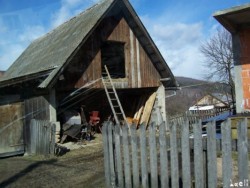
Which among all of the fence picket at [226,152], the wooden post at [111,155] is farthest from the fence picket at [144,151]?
the fence picket at [226,152]

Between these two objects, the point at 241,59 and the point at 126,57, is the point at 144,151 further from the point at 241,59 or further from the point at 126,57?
the point at 126,57

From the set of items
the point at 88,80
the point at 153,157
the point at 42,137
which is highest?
the point at 88,80

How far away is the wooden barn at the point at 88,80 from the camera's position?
1378 centimetres

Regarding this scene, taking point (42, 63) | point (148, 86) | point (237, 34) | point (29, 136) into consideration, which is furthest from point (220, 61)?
point (237, 34)

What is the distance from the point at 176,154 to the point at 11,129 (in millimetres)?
10393

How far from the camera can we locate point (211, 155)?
4625 millimetres

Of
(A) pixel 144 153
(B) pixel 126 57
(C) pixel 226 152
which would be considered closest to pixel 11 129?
(B) pixel 126 57

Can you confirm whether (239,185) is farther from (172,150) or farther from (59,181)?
(59,181)

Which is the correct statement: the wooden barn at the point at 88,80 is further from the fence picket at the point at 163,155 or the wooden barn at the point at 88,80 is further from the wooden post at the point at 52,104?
the fence picket at the point at 163,155

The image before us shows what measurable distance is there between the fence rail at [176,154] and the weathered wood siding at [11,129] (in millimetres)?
8461

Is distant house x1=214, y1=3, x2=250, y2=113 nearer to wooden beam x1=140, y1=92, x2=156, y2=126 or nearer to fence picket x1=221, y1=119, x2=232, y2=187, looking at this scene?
fence picket x1=221, y1=119, x2=232, y2=187

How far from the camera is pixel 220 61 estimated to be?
43531 millimetres

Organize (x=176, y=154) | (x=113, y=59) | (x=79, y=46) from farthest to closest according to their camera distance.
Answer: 1. (x=113, y=59)
2. (x=79, y=46)
3. (x=176, y=154)

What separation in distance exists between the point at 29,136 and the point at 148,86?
267 inches
